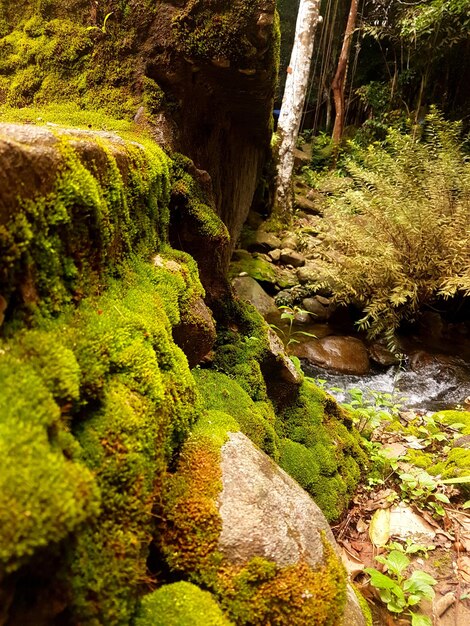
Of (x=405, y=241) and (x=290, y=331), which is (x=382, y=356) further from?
(x=290, y=331)

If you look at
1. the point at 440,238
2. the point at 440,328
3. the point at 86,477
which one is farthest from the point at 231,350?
the point at 440,328

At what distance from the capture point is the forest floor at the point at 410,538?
1842 mm

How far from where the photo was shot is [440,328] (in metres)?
6.16

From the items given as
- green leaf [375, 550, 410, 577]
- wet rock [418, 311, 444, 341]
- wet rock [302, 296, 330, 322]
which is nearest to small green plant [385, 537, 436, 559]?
green leaf [375, 550, 410, 577]

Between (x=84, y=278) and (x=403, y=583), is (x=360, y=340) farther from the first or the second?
(x=84, y=278)

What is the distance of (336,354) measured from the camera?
5.45m

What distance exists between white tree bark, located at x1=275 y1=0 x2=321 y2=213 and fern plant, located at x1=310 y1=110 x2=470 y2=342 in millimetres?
2003

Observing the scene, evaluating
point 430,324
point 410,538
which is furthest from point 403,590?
point 430,324

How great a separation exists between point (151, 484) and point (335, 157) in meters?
12.1

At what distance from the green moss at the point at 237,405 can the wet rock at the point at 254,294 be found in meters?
3.73

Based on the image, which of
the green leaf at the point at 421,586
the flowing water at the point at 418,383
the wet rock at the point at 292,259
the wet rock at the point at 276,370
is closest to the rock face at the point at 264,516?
the green leaf at the point at 421,586

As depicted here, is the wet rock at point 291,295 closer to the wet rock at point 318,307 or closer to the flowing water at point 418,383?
the wet rock at point 318,307

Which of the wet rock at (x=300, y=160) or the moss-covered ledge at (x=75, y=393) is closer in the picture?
the moss-covered ledge at (x=75, y=393)

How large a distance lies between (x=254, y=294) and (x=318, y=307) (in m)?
1.10
